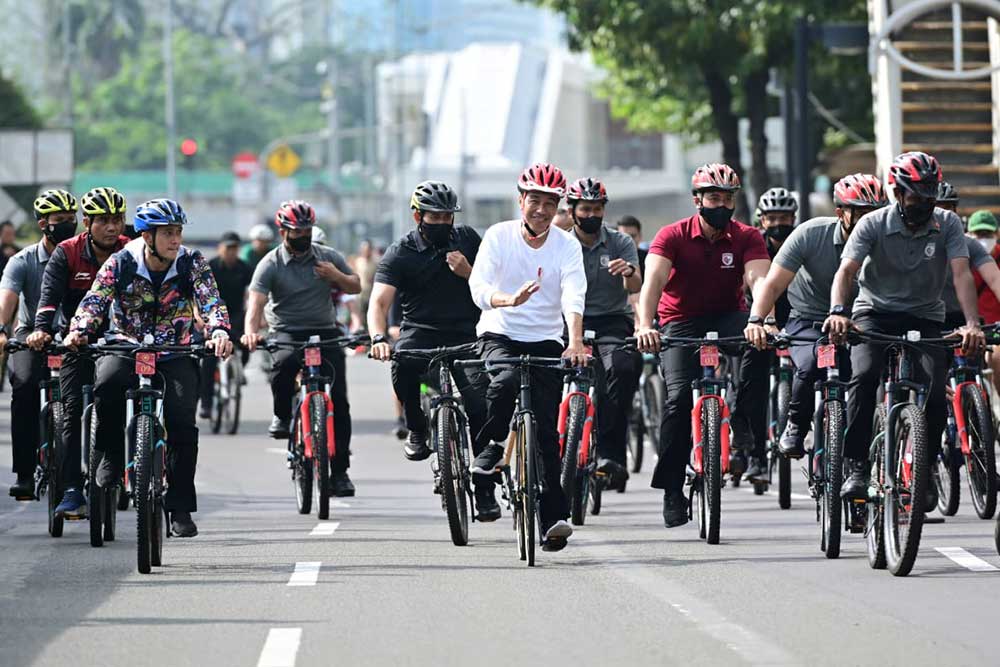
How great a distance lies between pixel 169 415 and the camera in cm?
1134

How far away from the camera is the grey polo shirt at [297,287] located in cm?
1524

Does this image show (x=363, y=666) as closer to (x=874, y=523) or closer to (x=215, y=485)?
(x=874, y=523)

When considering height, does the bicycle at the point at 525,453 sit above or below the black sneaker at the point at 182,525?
above

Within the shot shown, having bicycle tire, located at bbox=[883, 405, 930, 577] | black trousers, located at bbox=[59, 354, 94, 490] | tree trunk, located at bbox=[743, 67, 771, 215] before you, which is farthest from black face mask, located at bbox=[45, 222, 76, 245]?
tree trunk, located at bbox=[743, 67, 771, 215]

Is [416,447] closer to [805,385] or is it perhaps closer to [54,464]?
[54,464]

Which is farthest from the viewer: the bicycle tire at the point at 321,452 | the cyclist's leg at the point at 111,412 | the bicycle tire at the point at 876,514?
the bicycle tire at the point at 321,452

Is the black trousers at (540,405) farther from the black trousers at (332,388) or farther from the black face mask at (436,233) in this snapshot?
the black trousers at (332,388)

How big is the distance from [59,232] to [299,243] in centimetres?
198

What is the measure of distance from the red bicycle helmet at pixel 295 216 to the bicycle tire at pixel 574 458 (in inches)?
113

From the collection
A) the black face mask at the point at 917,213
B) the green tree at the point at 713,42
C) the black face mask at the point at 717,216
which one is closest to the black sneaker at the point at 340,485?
the black face mask at the point at 717,216

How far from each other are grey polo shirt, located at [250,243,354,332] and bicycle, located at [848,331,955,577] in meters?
5.09

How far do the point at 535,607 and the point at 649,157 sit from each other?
7493 cm

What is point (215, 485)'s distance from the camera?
A: 666 inches

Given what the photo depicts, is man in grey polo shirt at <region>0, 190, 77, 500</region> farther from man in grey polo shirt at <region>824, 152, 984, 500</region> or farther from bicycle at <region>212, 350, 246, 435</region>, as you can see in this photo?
bicycle at <region>212, 350, 246, 435</region>
